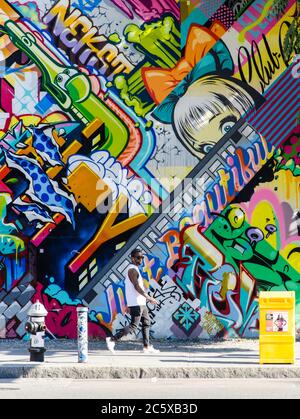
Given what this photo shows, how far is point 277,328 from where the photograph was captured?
15.0 meters

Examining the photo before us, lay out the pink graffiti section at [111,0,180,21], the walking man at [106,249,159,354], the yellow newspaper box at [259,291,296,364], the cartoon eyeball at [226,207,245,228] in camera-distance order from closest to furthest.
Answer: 1. the yellow newspaper box at [259,291,296,364]
2. the walking man at [106,249,159,354]
3. the cartoon eyeball at [226,207,245,228]
4. the pink graffiti section at [111,0,180,21]

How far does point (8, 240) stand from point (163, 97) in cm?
401

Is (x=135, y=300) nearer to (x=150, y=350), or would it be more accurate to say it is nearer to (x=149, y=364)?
(x=150, y=350)

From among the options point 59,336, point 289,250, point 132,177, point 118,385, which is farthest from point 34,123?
point 118,385

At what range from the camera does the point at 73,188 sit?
18.5 meters

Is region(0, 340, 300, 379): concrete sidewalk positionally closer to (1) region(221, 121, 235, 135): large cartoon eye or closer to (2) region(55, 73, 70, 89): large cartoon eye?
(1) region(221, 121, 235, 135): large cartoon eye

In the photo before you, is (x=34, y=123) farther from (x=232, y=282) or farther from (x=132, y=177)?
(x=232, y=282)

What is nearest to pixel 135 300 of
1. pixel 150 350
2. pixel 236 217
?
pixel 150 350

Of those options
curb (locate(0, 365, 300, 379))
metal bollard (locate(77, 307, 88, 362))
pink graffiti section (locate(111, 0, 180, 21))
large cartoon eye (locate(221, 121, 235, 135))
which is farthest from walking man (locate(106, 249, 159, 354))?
pink graffiti section (locate(111, 0, 180, 21))

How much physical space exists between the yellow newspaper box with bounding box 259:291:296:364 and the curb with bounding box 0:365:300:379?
38 centimetres

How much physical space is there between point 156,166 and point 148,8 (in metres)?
3.03

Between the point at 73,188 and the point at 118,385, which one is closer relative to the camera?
the point at 118,385

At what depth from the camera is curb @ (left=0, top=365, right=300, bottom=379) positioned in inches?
569

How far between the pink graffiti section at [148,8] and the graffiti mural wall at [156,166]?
0.09 ft
